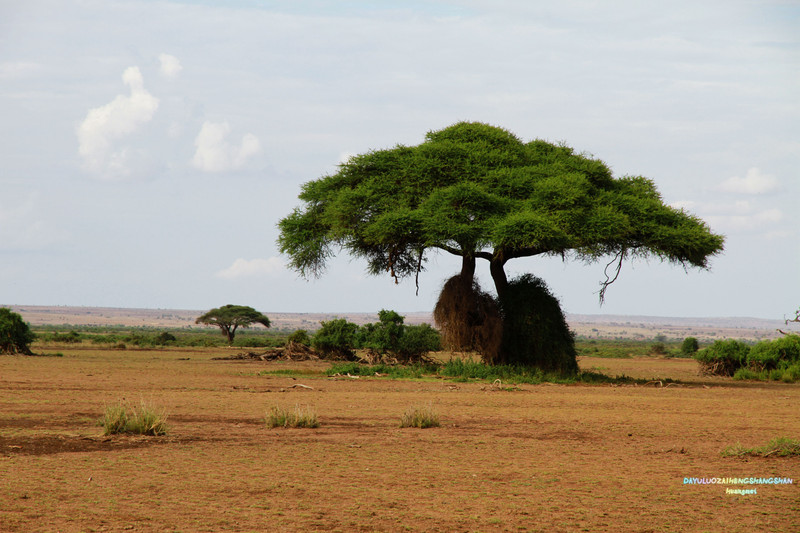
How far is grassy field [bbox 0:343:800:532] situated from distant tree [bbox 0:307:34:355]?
1875cm

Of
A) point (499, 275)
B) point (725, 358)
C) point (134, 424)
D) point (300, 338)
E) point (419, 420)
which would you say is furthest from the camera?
point (300, 338)

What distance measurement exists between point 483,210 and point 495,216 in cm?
55

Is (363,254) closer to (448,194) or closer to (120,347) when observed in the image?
(448,194)

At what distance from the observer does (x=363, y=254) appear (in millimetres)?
29312

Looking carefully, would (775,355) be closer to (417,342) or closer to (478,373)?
(478,373)

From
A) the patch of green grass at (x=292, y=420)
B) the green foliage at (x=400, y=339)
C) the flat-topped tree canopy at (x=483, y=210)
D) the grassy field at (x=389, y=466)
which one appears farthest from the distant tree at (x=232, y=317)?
the patch of green grass at (x=292, y=420)

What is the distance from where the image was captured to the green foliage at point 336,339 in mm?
38375

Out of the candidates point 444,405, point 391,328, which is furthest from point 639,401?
point 391,328

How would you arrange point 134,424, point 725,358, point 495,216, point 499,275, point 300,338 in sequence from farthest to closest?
point 300,338 < point 725,358 < point 499,275 < point 495,216 < point 134,424

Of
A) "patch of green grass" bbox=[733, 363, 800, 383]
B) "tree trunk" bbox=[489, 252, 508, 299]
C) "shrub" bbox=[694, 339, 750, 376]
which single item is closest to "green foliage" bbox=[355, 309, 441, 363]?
"tree trunk" bbox=[489, 252, 508, 299]

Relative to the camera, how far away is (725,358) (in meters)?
33.3

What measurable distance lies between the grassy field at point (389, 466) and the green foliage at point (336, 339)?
17868 mm

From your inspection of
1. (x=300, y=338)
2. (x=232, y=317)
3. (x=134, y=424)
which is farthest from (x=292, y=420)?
(x=232, y=317)

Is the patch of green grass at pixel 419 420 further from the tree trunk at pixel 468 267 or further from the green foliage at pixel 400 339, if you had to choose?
the green foliage at pixel 400 339
